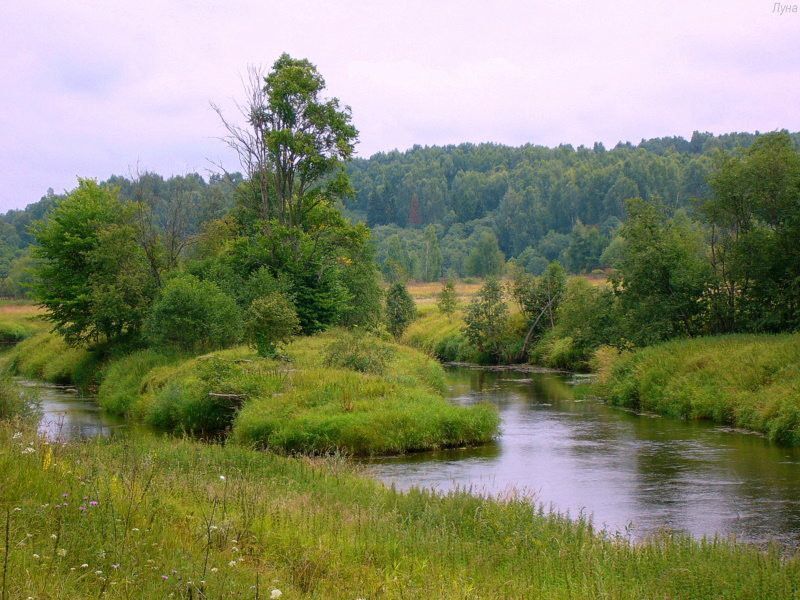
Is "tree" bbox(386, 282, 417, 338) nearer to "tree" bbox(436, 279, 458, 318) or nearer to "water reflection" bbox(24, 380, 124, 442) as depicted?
"tree" bbox(436, 279, 458, 318)

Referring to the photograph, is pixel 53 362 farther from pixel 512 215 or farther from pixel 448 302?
pixel 512 215

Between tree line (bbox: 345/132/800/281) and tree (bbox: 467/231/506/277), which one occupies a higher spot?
tree line (bbox: 345/132/800/281)

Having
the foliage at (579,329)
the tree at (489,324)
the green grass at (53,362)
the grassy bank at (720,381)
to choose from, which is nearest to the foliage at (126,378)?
the green grass at (53,362)

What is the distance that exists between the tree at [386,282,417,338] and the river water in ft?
116

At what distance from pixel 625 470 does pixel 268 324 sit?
15.1 meters

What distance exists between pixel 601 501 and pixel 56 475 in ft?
38.9

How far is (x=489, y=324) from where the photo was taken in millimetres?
59531

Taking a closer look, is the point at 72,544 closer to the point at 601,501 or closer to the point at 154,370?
the point at 601,501

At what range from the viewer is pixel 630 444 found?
25.5 m

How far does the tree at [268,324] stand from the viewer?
1243 inches

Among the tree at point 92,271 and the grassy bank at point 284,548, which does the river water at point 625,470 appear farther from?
the tree at point 92,271

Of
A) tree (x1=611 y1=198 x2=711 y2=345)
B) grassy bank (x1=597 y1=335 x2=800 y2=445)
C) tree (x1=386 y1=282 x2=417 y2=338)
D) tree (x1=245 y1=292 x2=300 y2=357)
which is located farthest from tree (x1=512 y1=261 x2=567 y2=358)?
tree (x1=245 y1=292 x2=300 y2=357)

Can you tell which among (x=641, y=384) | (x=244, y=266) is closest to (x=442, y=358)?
(x=244, y=266)

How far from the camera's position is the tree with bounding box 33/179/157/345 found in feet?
143
